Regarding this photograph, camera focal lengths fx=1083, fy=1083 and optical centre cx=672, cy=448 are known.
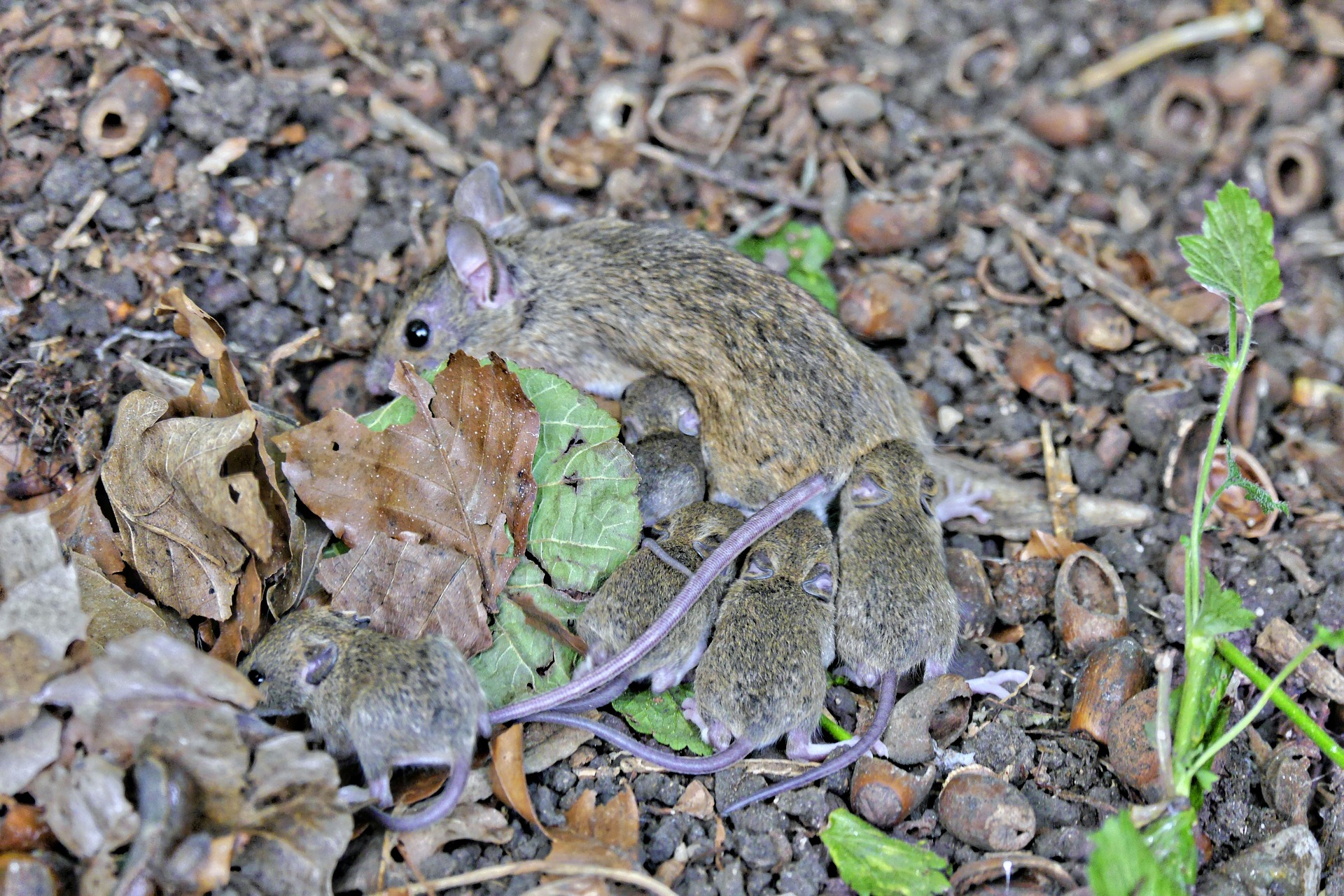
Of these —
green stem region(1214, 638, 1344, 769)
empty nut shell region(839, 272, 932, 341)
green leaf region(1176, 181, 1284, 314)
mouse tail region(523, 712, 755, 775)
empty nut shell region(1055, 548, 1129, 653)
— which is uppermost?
green leaf region(1176, 181, 1284, 314)

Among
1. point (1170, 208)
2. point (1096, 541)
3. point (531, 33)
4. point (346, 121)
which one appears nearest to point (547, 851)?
point (1096, 541)

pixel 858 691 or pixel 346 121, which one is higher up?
pixel 346 121

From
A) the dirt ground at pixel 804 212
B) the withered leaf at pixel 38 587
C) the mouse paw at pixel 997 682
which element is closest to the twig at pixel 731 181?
the dirt ground at pixel 804 212

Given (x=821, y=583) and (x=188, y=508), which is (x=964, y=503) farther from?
(x=188, y=508)

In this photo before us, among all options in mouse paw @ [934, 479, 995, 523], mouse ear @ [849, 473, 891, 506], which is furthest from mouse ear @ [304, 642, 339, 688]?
mouse paw @ [934, 479, 995, 523]

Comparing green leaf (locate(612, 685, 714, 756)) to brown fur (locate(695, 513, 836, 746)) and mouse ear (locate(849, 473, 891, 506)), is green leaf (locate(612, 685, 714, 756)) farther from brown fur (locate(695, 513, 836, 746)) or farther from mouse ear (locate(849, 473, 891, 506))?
mouse ear (locate(849, 473, 891, 506))

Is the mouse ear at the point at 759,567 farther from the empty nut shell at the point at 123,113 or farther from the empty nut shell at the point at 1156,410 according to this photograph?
the empty nut shell at the point at 123,113

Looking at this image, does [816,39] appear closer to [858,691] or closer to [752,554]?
[752,554]
